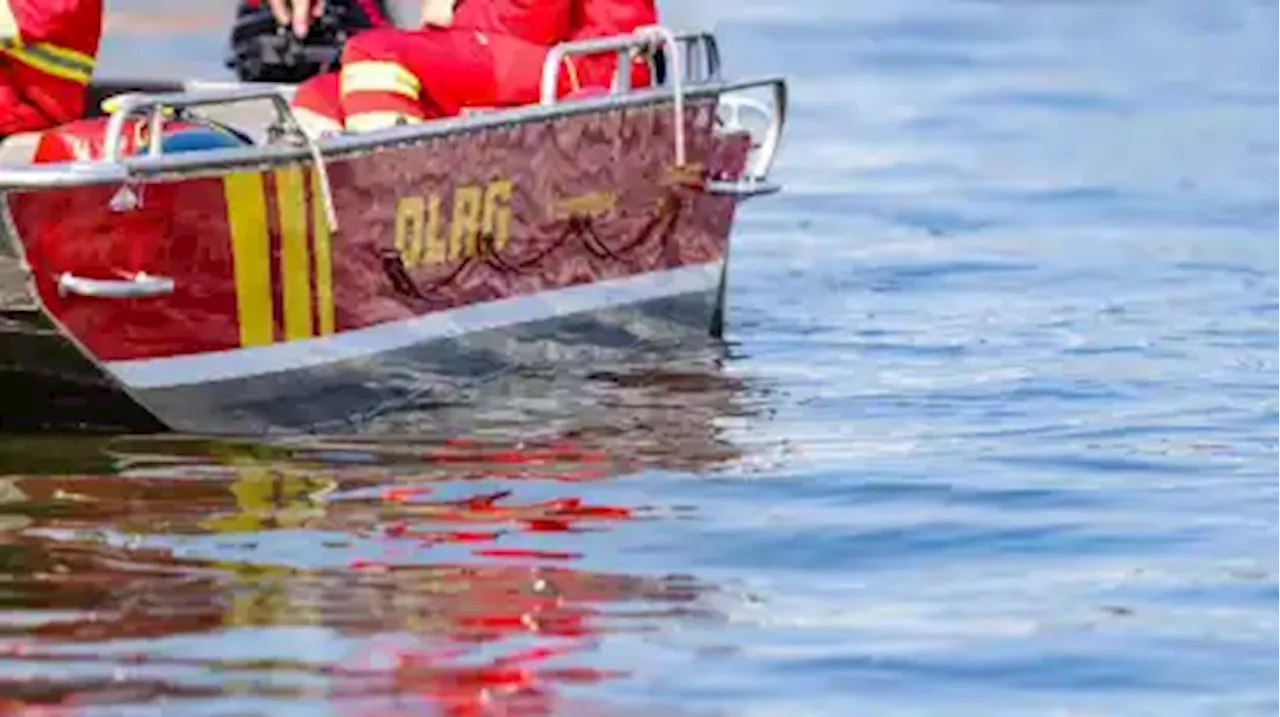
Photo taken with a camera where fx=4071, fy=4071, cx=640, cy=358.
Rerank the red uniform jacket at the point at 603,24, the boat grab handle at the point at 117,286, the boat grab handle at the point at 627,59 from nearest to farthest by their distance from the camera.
Result: the boat grab handle at the point at 117,286 → the boat grab handle at the point at 627,59 → the red uniform jacket at the point at 603,24

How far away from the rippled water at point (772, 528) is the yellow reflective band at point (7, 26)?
3.34 feet

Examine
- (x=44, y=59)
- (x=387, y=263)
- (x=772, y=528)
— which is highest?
(x=44, y=59)

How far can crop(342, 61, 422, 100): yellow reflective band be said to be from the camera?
10898 millimetres

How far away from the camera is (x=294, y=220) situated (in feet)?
32.6

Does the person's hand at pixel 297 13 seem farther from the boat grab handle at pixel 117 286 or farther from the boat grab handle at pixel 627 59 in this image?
the boat grab handle at pixel 117 286

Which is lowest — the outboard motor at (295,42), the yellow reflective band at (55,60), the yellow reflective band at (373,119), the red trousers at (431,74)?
the outboard motor at (295,42)

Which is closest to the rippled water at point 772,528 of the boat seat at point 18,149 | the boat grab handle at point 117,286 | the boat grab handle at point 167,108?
the boat grab handle at point 117,286

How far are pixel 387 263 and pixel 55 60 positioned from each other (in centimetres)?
100

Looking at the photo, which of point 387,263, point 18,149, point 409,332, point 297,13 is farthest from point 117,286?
point 297,13

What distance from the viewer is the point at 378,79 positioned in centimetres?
1090

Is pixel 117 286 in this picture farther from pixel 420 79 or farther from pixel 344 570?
pixel 420 79

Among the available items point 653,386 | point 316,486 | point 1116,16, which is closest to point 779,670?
point 316,486

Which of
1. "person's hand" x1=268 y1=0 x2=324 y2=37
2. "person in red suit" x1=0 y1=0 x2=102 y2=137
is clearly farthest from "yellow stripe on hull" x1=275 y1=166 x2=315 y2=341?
"person's hand" x1=268 y1=0 x2=324 y2=37

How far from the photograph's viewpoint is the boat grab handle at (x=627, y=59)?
1095 cm
